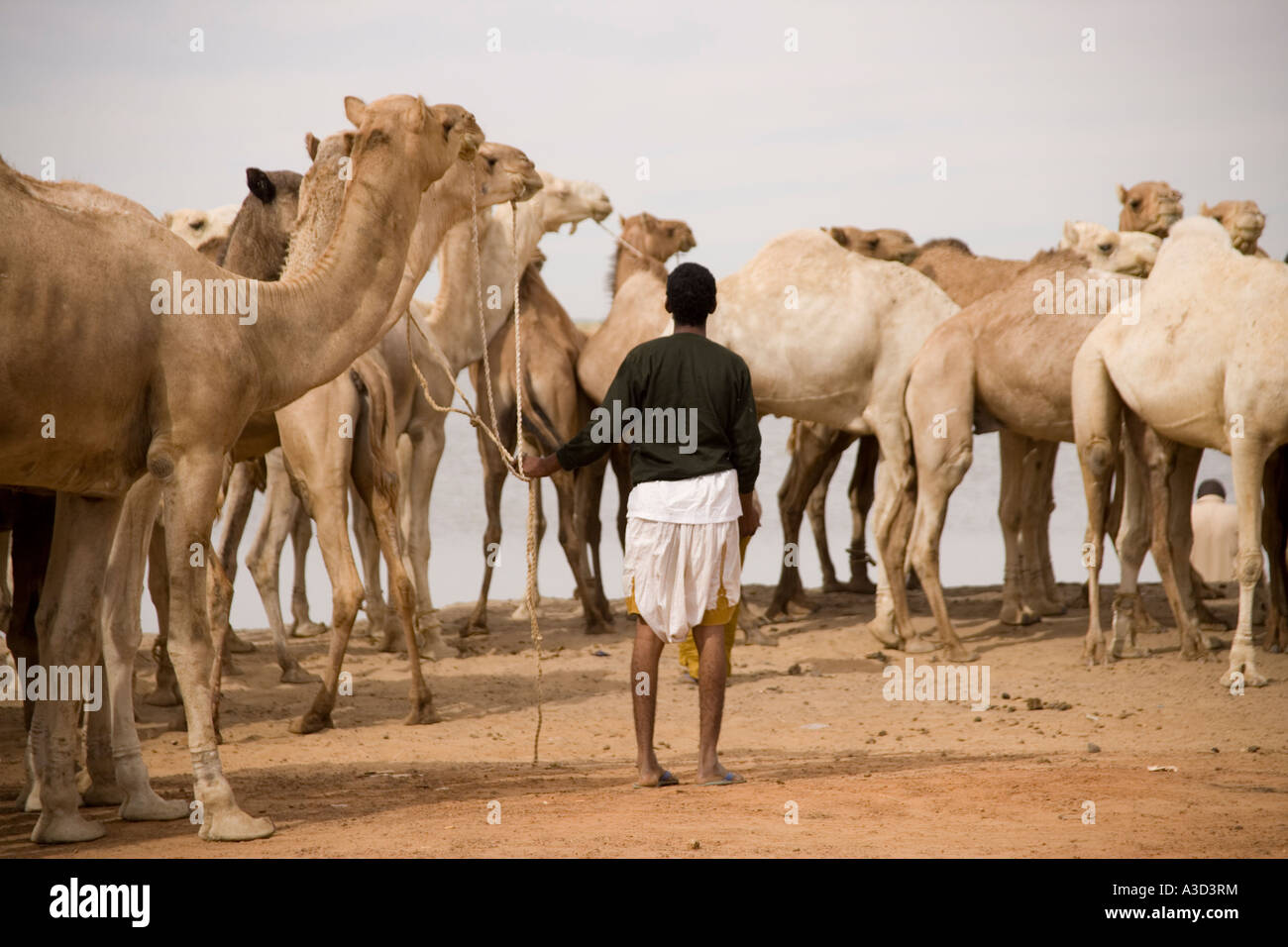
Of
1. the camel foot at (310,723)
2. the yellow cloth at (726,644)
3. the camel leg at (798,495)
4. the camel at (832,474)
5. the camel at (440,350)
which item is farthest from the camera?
the camel at (832,474)

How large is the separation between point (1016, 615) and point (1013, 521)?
84 cm

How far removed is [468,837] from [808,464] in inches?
372

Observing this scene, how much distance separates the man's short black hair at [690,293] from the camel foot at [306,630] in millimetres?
7970

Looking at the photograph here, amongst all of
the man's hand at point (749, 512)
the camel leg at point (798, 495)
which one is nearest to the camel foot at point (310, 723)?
the man's hand at point (749, 512)

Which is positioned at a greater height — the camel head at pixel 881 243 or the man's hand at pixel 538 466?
the camel head at pixel 881 243

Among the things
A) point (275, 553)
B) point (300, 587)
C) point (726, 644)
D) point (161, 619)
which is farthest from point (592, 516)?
point (726, 644)

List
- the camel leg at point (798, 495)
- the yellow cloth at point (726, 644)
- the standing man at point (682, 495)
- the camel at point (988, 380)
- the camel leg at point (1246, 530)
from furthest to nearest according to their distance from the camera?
the camel leg at point (798, 495) < the camel at point (988, 380) < the camel leg at point (1246, 530) < the yellow cloth at point (726, 644) < the standing man at point (682, 495)

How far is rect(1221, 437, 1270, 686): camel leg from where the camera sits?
10.1m

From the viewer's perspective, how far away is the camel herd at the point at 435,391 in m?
6.10

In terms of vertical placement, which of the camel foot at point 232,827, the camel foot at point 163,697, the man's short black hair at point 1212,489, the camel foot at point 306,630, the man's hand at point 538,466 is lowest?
the camel foot at point 306,630

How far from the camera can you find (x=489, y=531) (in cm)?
1395

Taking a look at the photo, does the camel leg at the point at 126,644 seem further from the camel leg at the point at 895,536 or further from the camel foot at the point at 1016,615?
the camel foot at the point at 1016,615

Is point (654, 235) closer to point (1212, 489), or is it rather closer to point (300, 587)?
point (300, 587)

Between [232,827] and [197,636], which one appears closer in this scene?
[232,827]
